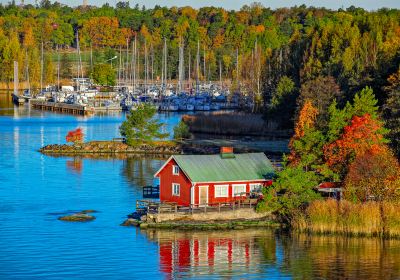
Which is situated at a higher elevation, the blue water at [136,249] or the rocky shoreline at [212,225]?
the rocky shoreline at [212,225]

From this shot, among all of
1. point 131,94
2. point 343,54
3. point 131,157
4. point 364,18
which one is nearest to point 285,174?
point 131,157

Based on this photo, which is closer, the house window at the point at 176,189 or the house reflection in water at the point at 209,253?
the house reflection in water at the point at 209,253

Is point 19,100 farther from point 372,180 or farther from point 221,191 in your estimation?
point 372,180

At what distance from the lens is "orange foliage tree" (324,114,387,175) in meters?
62.0

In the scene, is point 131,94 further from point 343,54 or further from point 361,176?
point 361,176

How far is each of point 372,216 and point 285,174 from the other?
5.83 meters

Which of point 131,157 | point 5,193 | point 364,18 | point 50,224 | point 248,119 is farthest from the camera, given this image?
point 364,18

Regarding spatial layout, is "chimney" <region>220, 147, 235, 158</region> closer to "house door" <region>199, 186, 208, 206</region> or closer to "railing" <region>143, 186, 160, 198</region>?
"house door" <region>199, 186, 208, 206</region>

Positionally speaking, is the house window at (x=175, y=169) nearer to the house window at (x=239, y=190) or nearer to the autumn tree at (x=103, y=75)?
the house window at (x=239, y=190)

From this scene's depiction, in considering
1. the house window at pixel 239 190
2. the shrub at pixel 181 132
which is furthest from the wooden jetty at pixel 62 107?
the house window at pixel 239 190

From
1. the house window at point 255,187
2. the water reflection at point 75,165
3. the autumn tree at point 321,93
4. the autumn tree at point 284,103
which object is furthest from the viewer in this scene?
the autumn tree at point 284,103

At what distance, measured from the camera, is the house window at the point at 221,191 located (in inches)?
2392

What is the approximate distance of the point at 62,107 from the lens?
505ft

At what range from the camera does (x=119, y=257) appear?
Answer: 52906 mm
